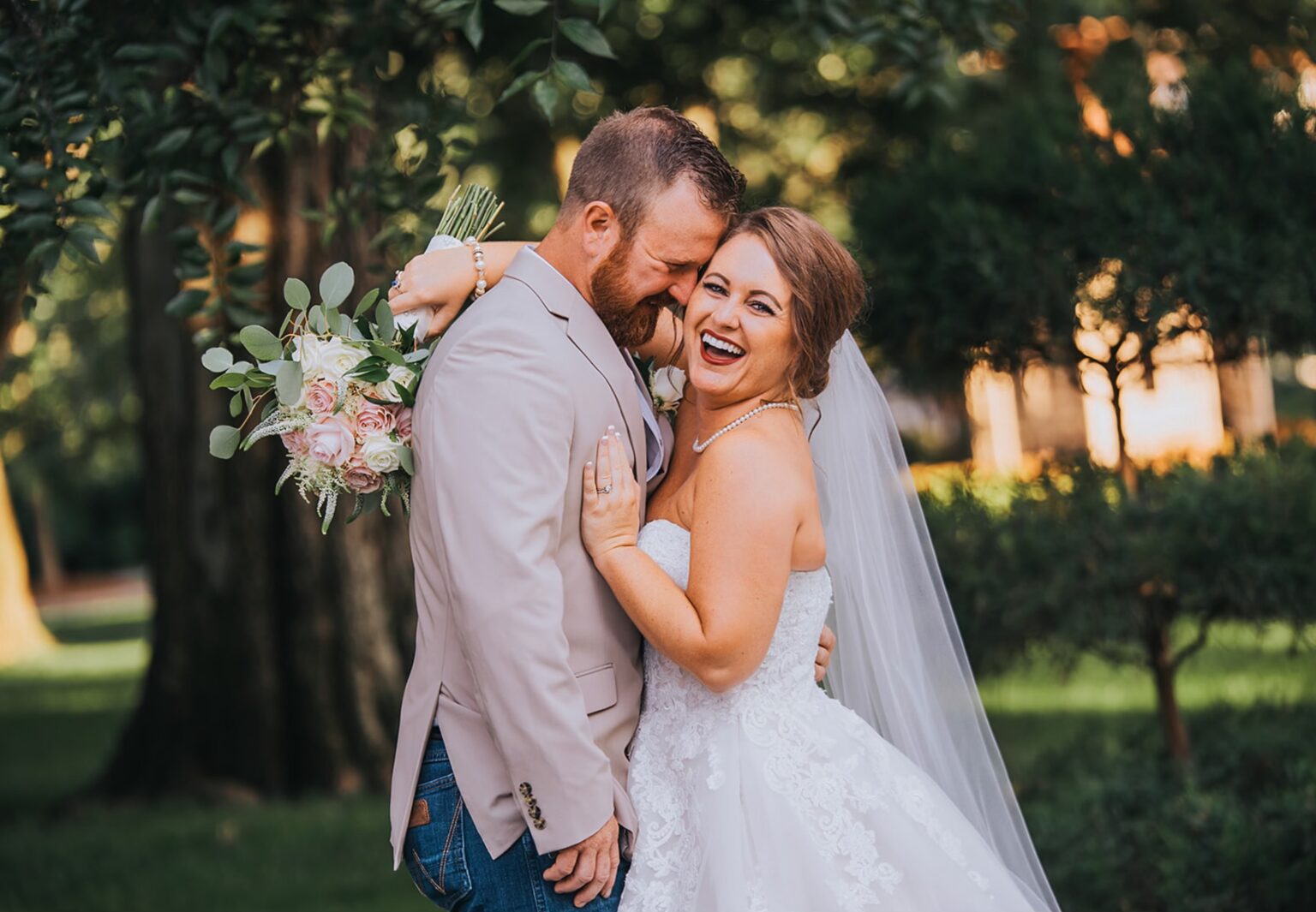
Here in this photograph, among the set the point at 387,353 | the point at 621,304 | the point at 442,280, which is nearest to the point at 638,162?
the point at 621,304

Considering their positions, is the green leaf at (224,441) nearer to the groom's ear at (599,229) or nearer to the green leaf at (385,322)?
the green leaf at (385,322)

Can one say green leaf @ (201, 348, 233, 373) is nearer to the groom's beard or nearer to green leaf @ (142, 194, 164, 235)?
the groom's beard

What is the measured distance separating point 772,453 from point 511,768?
2.87 feet

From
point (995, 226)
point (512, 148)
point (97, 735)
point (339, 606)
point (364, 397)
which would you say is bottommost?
point (97, 735)

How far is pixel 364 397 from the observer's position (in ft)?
9.25

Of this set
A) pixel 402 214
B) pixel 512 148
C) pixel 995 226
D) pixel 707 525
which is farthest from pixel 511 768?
pixel 512 148

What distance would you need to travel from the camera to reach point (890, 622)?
3.33m

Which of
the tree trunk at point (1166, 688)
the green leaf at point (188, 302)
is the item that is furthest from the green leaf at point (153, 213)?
the tree trunk at point (1166, 688)

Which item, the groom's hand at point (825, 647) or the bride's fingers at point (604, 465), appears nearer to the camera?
the bride's fingers at point (604, 465)

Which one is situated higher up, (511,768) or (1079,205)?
(1079,205)

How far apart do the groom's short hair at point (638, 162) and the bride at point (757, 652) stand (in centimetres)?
21

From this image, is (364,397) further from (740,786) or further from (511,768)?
(740,786)

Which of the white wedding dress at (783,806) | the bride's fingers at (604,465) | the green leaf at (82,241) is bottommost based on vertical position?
the white wedding dress at (783,806)

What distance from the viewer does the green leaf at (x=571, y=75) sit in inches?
142
